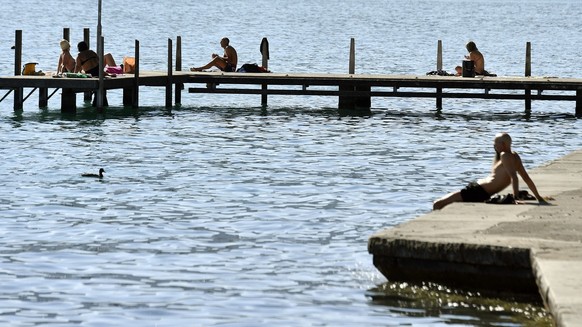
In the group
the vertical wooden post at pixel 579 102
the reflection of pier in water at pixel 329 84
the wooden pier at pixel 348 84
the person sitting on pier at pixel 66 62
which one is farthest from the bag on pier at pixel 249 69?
the vertical wooden post at pixel 579 102

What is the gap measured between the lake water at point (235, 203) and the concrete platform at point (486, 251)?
24 centimetres

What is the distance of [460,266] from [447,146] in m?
16.9

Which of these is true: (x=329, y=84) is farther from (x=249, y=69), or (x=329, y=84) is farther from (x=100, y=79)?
(x=100, y=79)

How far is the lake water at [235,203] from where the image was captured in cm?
1431

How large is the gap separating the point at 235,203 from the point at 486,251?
27.3ft

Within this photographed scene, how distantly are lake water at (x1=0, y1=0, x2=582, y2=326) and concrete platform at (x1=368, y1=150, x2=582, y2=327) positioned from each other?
24 centimetres

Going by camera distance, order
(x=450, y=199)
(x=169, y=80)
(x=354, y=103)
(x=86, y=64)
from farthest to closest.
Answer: (x=354, y=103), (x=169, y=80), (x=86, y=64), (x=450, y=199)

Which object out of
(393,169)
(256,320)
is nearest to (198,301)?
(256,320)

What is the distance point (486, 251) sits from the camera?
1380cm

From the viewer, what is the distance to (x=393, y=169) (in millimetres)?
26578

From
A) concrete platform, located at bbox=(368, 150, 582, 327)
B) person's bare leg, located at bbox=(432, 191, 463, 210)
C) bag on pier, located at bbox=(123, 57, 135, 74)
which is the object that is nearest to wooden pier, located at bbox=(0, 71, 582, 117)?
bag on pier, located at bbox=(123, 57, 135, 74)

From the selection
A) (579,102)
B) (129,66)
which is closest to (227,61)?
(129,66)

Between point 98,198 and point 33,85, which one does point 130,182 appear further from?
point 33,85

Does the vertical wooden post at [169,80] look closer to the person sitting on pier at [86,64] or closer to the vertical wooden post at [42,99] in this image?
the person sitting on pier at [86,64]
